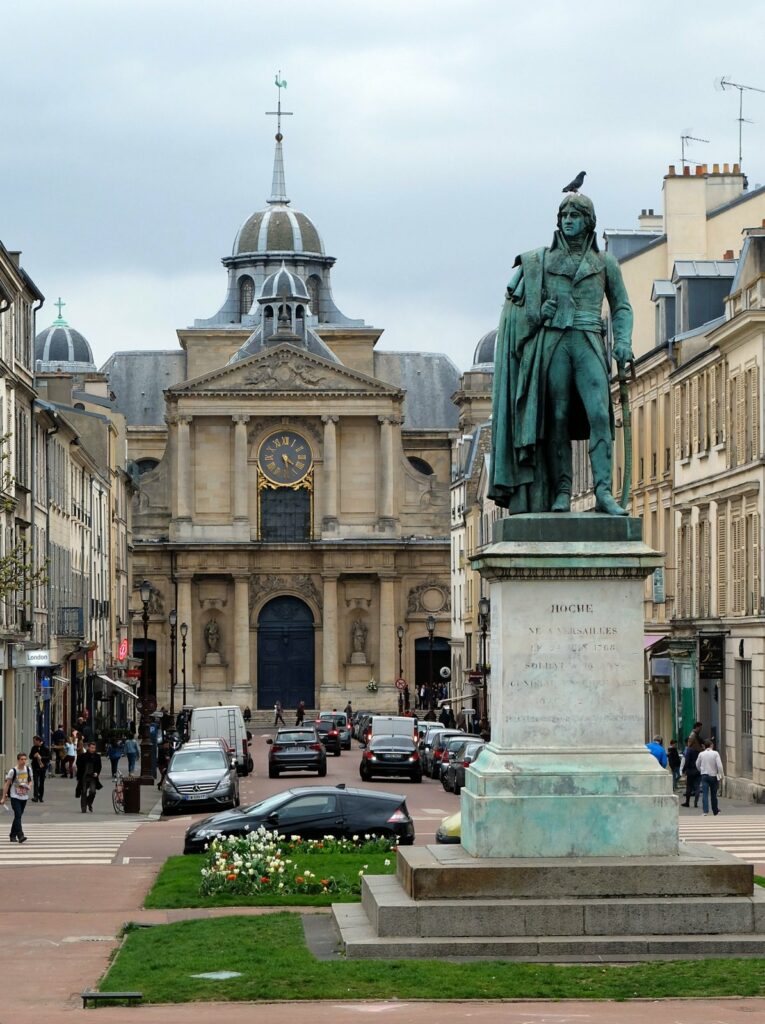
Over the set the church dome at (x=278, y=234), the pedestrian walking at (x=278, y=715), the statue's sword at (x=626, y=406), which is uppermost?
the church dome at (x=278, y=234)

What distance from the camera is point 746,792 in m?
45.5

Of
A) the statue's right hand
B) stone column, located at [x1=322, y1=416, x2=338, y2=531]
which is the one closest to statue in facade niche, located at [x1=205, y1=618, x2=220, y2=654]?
stone column, located at [x1=322, y1=416, x2=338, y2=531]

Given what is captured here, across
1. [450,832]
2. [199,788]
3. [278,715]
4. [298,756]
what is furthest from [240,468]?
[450,832]

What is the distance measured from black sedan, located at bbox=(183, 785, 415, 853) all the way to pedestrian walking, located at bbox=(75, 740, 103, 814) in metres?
14.1

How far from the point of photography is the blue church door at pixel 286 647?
117 m

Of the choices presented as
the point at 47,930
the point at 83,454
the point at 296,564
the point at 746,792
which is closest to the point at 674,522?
the point at 746,792

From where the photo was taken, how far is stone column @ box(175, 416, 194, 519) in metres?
116

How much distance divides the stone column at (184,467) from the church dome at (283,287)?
16022 millimetres

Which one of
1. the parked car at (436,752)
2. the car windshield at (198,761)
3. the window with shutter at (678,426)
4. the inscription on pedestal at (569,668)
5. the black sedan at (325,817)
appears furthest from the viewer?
the parked car at (436,752)

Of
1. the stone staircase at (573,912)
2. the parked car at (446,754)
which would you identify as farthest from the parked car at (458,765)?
the stone staircase at (573,912)

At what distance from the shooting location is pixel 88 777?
43344mm

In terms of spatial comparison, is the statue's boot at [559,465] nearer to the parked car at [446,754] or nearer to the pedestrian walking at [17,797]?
the pedestrian walking at [17,797]

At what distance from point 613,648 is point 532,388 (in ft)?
7.49

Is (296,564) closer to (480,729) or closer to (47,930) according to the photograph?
(480,729)
